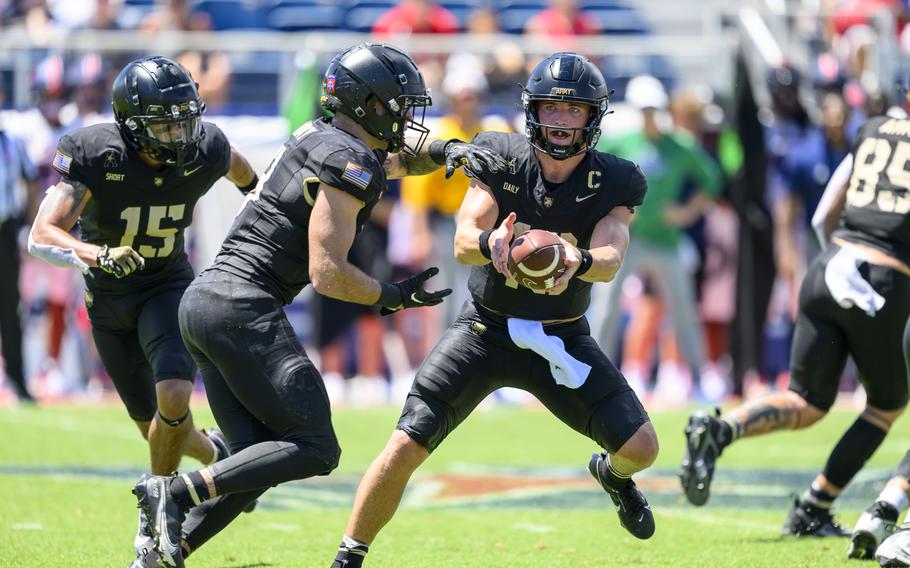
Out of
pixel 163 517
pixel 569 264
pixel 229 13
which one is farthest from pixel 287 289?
pixel 229 13

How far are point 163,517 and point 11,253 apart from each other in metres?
6.68

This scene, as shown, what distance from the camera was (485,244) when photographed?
4.85 m

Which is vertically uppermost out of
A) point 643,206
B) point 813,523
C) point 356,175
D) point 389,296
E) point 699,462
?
point 356,175

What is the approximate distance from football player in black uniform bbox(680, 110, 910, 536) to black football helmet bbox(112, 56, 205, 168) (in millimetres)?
2508

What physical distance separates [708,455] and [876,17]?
23.1 feet

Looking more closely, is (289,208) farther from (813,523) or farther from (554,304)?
(813,523)

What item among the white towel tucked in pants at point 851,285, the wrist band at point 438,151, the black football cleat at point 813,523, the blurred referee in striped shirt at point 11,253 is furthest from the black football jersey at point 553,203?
the blurred referee in striped shirt at point 11,253

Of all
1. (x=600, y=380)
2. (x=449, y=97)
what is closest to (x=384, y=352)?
(x=449, y=97)

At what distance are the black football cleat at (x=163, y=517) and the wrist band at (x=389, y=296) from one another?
94 centimetres

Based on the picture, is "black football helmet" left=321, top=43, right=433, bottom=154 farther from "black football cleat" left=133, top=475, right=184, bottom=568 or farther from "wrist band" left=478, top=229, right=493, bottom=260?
"black football cleat" left=133, top=475, right=184, bottom=568

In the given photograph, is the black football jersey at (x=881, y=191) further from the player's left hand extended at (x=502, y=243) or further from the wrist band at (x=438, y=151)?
the player's left hand extended at (x=502, y=243)

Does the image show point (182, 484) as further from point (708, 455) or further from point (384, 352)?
point (384, 352)

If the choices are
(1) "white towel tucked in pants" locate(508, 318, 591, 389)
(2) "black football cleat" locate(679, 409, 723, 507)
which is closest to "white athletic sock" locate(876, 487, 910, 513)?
(2) "black football cleat" locate(679, 409, 723, 507)

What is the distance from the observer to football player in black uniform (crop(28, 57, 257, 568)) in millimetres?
5594
